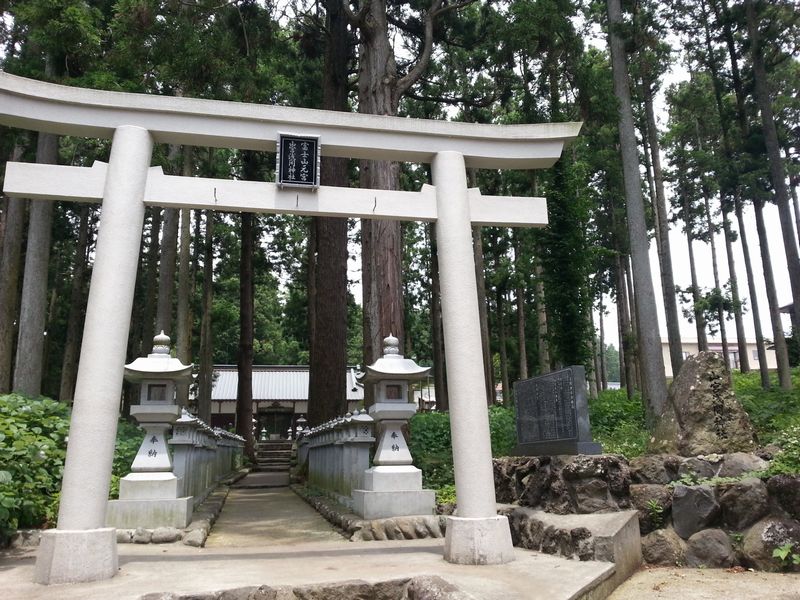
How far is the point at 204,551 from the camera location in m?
6.39

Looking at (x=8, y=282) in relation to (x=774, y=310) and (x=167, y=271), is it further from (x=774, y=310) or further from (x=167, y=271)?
(x=774, y=310)

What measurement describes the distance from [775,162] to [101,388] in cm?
→ 1480

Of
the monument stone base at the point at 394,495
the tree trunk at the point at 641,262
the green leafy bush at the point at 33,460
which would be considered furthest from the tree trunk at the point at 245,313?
the monument stone base at the point at 394,495

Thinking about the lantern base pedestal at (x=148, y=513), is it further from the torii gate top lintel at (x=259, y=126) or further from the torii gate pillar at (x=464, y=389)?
the torii gate top lintel at (x=259, y=126)

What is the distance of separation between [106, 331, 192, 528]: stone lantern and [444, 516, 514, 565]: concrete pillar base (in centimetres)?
407

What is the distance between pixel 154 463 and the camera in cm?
784

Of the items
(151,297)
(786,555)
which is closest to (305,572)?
(786,555)

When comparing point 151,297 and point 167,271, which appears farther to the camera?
point 151,297

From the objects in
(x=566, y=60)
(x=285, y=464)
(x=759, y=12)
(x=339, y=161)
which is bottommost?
(x=285, y=464)

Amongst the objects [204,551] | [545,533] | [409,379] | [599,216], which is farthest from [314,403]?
[599,216]

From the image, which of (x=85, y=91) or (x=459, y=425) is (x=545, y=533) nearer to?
(x=459, y=425)

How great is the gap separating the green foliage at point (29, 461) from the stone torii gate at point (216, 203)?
1200mm

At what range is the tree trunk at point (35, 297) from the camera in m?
11.3

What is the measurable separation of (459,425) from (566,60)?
10016 millimetres
